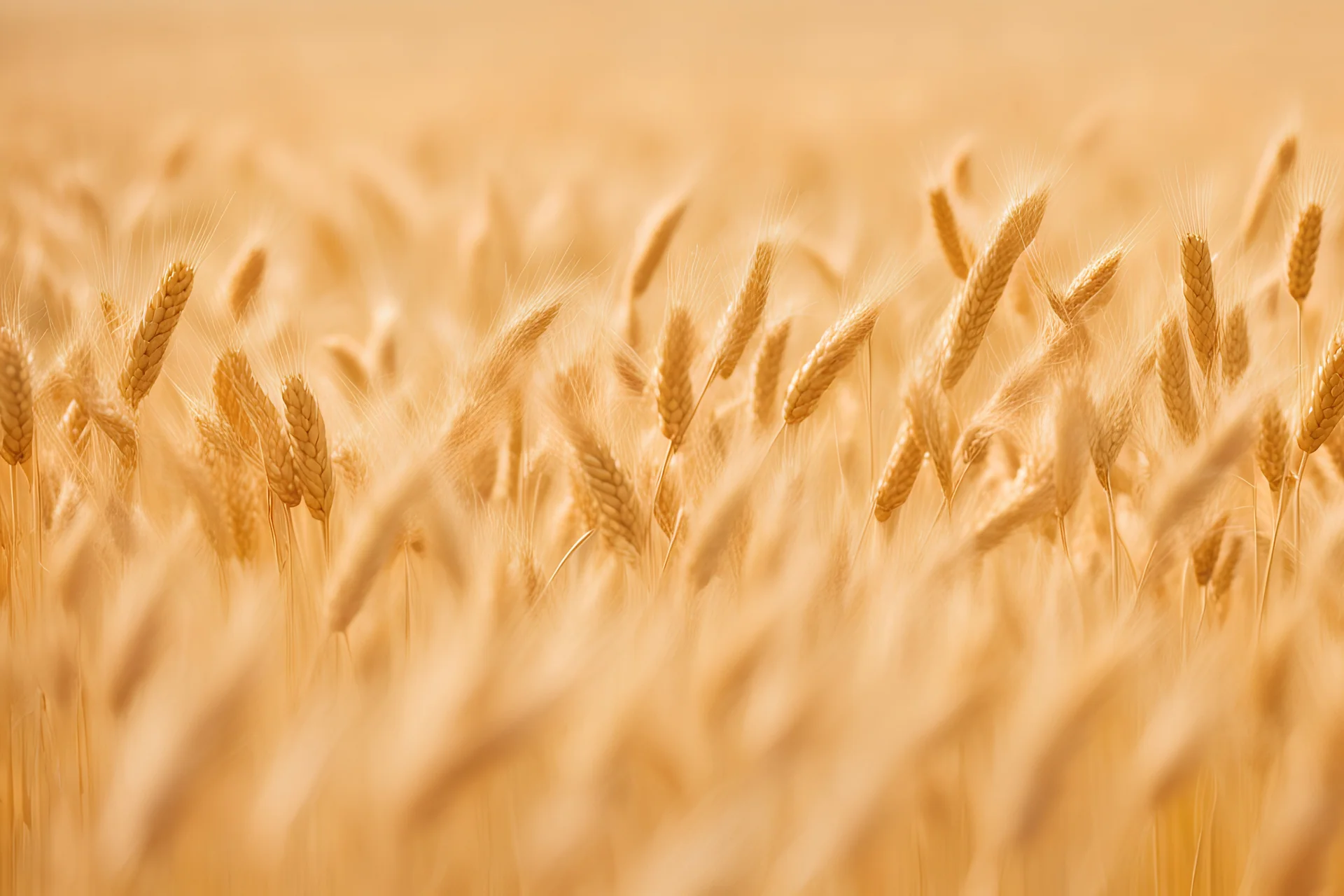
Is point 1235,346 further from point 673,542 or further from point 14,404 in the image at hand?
point 14,404

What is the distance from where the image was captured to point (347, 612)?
A: 29.5 inches

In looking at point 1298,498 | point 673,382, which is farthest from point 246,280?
point 1298,498

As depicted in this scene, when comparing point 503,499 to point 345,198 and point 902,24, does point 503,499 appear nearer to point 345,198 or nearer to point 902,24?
point 345,198

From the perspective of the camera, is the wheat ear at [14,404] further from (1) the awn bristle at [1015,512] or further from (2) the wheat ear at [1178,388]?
(2) the wheat ear at [1178,388]

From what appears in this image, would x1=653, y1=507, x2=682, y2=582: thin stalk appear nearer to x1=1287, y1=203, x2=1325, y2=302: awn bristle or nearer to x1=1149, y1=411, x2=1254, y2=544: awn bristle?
x1=1149, y1=411, x2=1254, y2=544: awn bristle

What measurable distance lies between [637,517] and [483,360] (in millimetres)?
213

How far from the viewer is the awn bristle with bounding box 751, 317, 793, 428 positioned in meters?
1.11

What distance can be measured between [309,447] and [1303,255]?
1.06m

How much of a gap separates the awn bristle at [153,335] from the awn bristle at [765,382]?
0.59m

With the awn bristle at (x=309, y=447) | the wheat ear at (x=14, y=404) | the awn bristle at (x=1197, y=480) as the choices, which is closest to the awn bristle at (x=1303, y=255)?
the awn bristle at (x=1197, y=480)

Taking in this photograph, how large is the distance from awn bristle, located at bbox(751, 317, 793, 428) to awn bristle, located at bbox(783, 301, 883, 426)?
5.5 inches

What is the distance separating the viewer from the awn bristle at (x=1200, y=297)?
94cm

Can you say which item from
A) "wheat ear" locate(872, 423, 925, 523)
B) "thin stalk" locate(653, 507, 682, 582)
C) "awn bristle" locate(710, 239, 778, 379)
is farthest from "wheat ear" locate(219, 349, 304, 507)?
"wheat ear" locate(872, 423, 925, 523)

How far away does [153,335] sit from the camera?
36.5 inches
